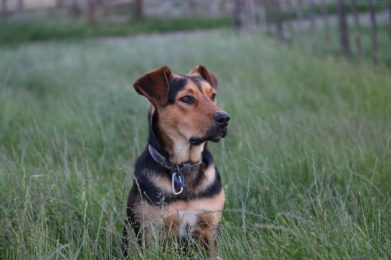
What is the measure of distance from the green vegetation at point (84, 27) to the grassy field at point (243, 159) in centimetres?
1192

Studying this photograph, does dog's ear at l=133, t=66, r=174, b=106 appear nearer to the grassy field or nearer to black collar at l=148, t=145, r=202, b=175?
black collar at l=148, t=145, r=202, b=175

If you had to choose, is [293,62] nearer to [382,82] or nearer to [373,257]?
[382,82]

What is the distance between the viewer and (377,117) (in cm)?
633

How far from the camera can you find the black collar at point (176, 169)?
3751mm

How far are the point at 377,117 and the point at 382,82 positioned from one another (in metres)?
1.33

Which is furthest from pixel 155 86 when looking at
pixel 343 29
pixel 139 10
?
pixel 139 10

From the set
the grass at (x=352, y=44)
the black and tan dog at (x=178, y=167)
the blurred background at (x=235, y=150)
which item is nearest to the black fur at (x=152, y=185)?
the black and tan dog at (x=178, y=167)

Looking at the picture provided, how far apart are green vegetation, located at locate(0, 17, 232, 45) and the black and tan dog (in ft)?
55.9

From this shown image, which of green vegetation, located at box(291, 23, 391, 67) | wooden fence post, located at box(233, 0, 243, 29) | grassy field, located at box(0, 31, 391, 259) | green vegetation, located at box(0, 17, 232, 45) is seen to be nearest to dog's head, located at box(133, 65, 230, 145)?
grassy field, located at box(0, 31, 391, 259)

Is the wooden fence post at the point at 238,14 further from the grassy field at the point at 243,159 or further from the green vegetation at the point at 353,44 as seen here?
the grassy field at the point at 243,159

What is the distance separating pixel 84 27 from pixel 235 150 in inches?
753

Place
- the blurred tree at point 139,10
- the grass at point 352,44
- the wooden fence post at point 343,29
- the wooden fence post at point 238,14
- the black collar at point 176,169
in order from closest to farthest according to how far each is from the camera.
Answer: the black collar at point 176,169 < the wooden fence post at point 343,29 < the grass at point 352,44 < the wooden fence post at point 238,14 < the blurred tree at point 139,10

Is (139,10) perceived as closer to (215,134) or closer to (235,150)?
(235,150)

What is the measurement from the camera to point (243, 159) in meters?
4.91
